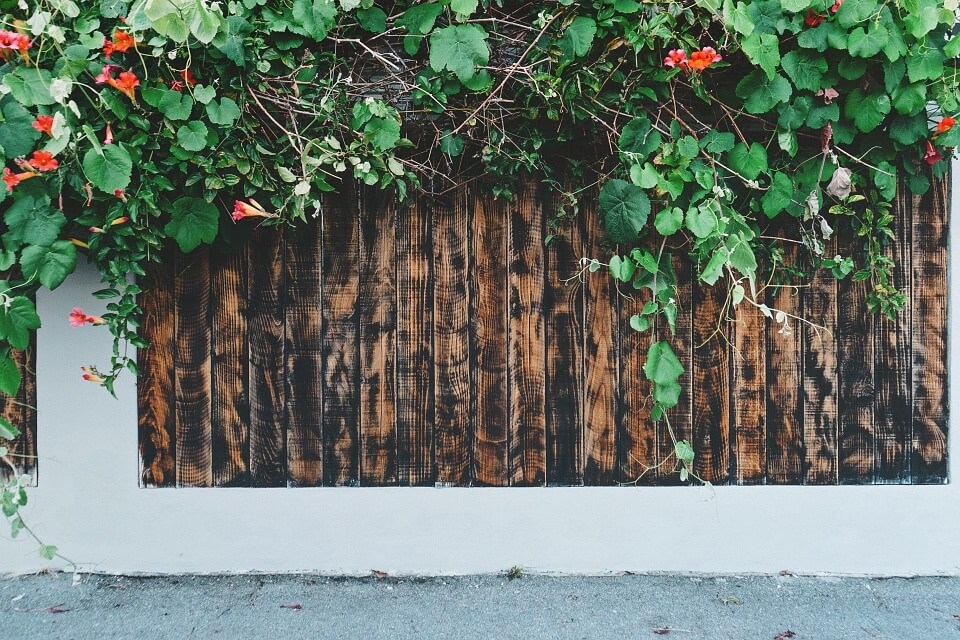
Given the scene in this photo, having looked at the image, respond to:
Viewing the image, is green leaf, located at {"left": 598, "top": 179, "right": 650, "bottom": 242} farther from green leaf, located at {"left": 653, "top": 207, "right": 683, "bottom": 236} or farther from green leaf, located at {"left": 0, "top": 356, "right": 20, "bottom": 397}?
green leaf, located at {"left": 0, "top": 356, "right": 20, "bottom": 397}

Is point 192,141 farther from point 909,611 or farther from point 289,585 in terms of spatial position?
point 909,611

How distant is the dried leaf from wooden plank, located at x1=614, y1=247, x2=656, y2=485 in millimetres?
647

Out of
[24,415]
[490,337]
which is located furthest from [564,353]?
[24,415]

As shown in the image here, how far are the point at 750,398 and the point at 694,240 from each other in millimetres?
599

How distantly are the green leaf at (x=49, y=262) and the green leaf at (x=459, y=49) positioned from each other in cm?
115

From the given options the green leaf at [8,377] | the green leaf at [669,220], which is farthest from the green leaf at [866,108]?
the green leaf at [8,377]

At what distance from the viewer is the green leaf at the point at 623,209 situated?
Answer: 1.93 m

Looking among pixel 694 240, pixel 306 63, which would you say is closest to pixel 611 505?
pixel 694 240

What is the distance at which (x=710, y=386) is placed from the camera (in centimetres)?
223

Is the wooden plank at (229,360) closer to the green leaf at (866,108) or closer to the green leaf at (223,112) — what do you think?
the green leaf at (223,112)

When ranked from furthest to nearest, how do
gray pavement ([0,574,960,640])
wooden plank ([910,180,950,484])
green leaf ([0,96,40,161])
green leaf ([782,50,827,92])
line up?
wooden plank ([910,180,950,484]) → gray pavement ([0,574,960,640]) → green leaf ([782,50,827,92]) → green leaf ([0,96,40,161])

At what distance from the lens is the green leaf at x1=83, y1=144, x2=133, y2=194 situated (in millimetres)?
1723

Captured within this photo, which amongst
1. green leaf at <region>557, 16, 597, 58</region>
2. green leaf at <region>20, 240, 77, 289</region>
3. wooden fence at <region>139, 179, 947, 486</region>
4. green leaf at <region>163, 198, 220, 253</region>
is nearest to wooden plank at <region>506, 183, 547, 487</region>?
wooden fence at <region>139, 179, 947, 486</region>

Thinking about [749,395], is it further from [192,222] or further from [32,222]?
[32,222]
